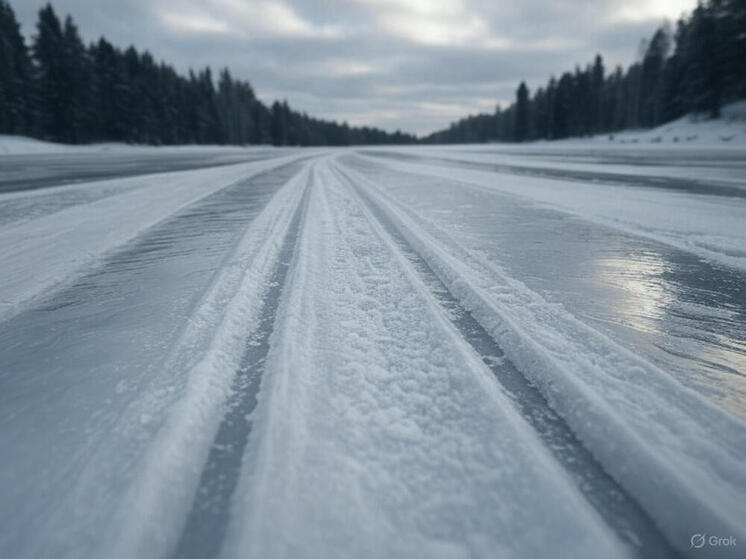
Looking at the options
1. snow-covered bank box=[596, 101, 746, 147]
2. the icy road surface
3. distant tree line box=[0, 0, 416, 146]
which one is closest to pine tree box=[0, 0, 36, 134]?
distant tree line box=[0, 0, 416, 146]

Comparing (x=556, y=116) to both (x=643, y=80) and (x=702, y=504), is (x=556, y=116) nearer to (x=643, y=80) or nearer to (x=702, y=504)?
(x=643, y=80)

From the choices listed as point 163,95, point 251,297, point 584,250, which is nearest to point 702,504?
point 251,297

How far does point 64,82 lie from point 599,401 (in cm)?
5953

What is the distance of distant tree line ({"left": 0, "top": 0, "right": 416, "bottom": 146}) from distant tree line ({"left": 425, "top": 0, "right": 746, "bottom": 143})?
188 ft

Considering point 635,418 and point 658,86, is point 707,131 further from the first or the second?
point 635,418

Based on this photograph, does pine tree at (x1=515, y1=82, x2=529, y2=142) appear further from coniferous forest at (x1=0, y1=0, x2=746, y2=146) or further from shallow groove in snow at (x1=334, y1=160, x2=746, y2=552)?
shallow groove in snow at (x1=334, y1=160, x2=746, y2=552)

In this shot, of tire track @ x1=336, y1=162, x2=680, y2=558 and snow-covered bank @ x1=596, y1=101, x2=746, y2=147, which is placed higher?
snow-covered bank @ x1=596, y1=101, x2=746, y2=147

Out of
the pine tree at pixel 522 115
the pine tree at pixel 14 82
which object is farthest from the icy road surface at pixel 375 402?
the pine tree at pixel 522 115

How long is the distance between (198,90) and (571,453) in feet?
259

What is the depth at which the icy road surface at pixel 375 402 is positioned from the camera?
1160 mm

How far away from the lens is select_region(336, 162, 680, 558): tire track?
1.15m

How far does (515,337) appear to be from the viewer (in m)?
2.19

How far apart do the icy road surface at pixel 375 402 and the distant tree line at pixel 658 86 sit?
49734mm

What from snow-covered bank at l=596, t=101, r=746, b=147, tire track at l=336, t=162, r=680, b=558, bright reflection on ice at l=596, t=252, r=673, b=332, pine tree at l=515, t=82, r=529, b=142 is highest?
pine tree at l=515, t=82, r=529, b=142
